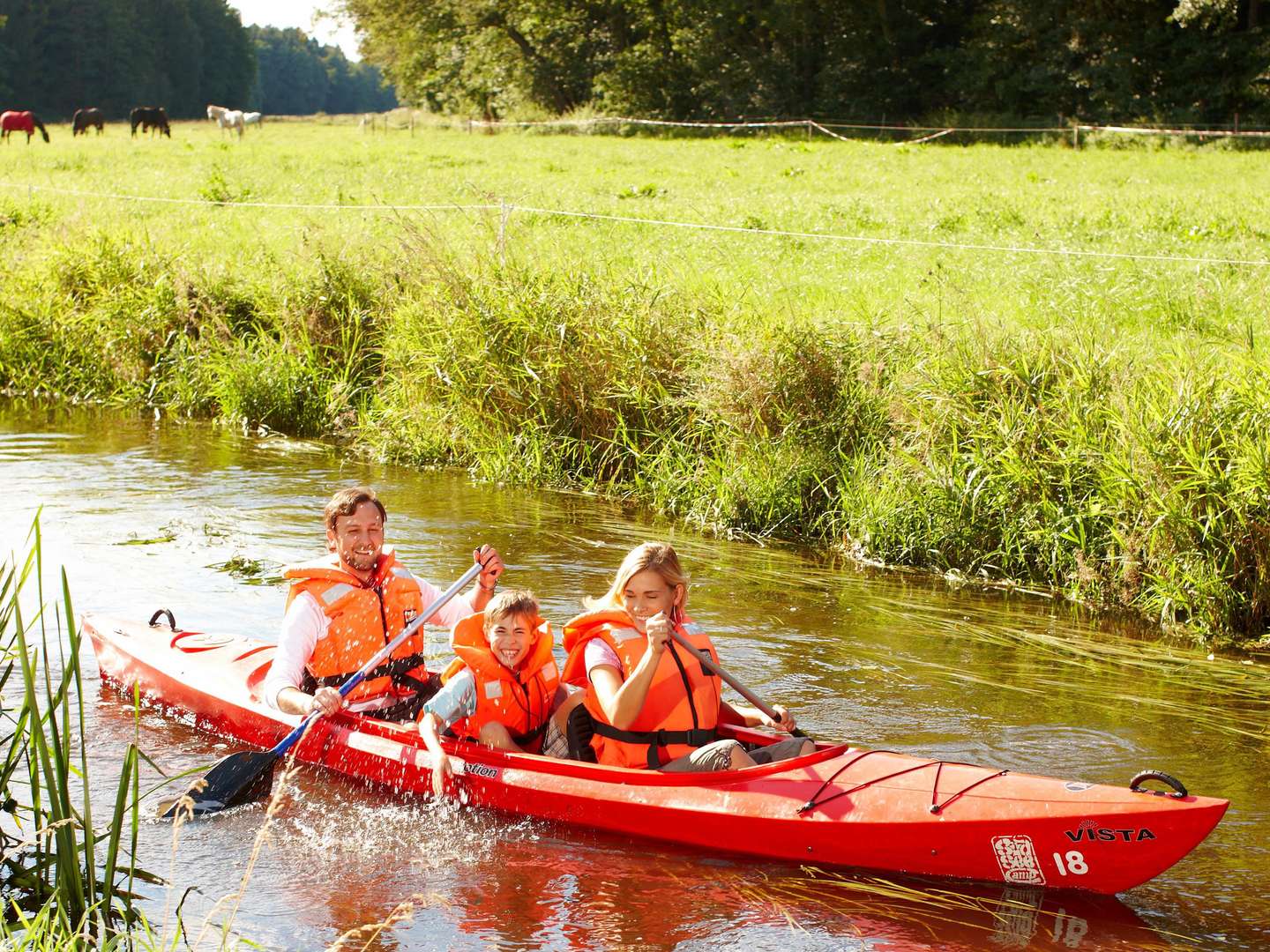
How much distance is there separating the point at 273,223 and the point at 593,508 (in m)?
7.08

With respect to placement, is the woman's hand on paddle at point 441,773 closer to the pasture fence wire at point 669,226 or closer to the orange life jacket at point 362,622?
the orange life jacket at point 362,622

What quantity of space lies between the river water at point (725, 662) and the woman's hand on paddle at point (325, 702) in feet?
1.20

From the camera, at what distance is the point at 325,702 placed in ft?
16.7

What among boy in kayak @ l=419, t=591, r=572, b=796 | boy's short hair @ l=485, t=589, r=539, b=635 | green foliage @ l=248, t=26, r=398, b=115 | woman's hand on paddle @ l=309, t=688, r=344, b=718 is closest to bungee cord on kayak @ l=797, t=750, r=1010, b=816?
boy in kayak @ l=419, t=591, r=572, b=796

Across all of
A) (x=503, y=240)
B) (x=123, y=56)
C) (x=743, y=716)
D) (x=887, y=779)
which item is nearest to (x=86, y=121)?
(x=503, y=240)

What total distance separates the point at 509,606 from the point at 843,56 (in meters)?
31.7

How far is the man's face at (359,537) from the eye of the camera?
5.29 metres

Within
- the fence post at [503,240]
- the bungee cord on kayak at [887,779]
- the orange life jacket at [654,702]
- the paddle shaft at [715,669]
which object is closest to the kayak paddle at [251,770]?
the orange life jacket at [654,702]

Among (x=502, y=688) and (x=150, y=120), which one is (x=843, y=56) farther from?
(x=502, y=688)

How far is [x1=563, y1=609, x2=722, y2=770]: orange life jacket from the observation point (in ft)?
16.0

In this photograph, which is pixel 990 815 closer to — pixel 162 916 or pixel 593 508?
pixel 162 916

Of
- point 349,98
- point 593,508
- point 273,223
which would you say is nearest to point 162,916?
point 593,508

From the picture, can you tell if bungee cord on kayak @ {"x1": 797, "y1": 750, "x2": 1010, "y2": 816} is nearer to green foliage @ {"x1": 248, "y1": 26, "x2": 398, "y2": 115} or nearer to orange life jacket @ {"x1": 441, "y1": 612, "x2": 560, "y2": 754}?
orange life jacket @ {"x1": 441, "y1": 612, "x2": 560, "y2": 754}

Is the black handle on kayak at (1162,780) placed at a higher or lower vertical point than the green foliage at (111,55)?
lower
